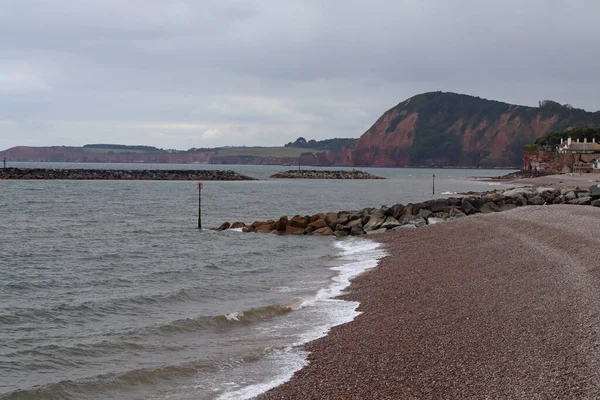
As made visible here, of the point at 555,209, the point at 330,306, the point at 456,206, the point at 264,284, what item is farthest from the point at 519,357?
the point at 456,206

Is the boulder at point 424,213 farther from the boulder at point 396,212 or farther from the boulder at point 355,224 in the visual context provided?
the boulder at point 355,224

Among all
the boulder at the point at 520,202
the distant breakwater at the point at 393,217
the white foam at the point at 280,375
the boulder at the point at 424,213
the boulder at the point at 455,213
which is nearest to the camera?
the white foam at the point at 280,375

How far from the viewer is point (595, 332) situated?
7.79 metres

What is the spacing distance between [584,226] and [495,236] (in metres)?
2.58

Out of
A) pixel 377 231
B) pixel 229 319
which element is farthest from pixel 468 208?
pixel 229 319

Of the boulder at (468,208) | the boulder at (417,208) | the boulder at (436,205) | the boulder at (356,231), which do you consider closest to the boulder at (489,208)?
the boulder at (468,208)

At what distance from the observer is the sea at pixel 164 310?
8.79 meters

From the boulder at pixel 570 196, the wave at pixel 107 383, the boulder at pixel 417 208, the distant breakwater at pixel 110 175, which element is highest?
the distant breakwater at pixel 110 175

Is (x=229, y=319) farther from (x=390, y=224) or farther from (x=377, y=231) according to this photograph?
(x=390, y=224)

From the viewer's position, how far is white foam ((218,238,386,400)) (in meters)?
8.20

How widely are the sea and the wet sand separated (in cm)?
80

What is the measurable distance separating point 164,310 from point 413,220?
57.8 feet

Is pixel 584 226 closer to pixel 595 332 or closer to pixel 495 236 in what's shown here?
pixel 495 236

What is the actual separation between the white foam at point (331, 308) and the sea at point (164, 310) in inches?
1.5
